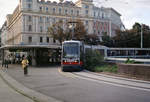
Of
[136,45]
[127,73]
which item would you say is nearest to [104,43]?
[136,45]

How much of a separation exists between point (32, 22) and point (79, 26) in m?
27.9

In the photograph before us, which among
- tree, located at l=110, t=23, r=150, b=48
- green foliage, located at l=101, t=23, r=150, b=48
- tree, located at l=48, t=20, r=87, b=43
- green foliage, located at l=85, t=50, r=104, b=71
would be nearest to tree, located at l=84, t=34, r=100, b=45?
green foliage, located at l=101, t=23, r=150, b=48

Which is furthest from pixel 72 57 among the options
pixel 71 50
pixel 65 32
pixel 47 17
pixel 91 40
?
A: pixel 47 17

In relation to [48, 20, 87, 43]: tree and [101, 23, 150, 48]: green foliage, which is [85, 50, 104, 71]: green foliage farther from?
[101, 23, 150, 48]: green foliage

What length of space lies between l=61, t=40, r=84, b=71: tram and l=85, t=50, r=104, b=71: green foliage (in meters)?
2.15

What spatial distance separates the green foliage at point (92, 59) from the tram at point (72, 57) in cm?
215

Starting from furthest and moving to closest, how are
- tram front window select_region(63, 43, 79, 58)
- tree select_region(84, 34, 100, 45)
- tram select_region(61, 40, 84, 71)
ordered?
tree select_region(84, 34, 100, 45) < tram front window select_region(63, 43, 79, 58) < tram select_region(61, 40, 84, 71)

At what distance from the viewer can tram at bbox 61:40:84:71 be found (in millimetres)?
25259

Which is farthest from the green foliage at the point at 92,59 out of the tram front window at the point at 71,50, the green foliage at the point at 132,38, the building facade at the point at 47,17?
the building facade at the point at 47,17

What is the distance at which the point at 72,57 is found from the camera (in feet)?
83.9

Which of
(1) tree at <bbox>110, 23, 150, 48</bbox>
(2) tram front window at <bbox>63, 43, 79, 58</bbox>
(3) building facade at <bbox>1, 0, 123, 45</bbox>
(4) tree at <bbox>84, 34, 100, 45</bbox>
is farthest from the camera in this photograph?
(3) building facade at <bbox>1, 0, 123, 45</bbox>

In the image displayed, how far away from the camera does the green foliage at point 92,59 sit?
2788 centimetres

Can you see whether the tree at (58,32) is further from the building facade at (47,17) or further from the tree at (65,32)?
the building facade at (47,17)

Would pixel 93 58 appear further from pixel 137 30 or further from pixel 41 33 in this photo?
pixel 41 33
